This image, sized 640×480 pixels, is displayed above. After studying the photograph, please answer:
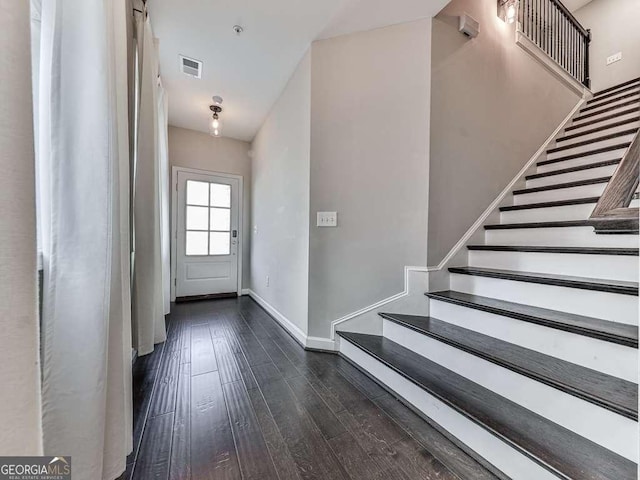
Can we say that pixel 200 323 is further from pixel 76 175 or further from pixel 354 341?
pixel 76 175

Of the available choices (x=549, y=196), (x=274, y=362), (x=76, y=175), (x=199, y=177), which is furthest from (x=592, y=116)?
(x=199, y=177)

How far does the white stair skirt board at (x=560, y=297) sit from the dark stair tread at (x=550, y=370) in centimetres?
34

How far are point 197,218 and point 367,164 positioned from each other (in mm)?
2960

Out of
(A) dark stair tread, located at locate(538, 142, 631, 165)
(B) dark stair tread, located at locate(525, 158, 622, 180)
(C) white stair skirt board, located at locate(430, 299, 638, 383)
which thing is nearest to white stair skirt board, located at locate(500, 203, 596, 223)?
(B) dark stair tread, located at locate(525, 158, 622, 180)

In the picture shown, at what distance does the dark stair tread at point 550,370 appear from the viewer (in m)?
0.96

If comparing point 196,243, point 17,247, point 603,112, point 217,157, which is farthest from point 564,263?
point 217,157

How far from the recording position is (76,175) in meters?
0.85

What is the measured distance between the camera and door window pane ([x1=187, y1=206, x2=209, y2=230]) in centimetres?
389

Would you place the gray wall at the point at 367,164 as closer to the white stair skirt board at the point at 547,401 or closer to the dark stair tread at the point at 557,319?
the dark stair tread at the point at 557,319

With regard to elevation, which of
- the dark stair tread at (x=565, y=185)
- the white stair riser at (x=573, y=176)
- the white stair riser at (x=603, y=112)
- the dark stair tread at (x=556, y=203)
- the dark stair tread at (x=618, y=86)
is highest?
the dark stair tread at (x=618, y=86)

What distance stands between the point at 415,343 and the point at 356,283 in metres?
0.63

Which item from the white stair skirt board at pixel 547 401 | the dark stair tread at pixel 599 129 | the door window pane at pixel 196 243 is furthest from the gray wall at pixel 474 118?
the door window pane at pixel 196 243

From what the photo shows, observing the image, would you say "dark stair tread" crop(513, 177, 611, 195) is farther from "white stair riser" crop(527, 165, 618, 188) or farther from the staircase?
"white stair riser" crop(527, 165, 618, 188)

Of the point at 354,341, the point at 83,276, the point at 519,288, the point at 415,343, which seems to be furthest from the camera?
the point at 354,341
